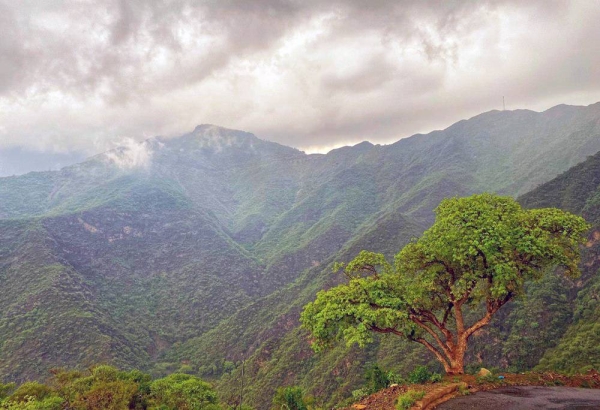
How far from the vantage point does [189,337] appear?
105375mm

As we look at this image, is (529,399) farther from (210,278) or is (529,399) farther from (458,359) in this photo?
(210,278)

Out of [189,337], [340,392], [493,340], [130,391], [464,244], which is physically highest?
[464,244]

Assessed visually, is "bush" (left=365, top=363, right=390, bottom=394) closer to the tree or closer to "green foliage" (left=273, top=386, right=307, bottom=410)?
the tree

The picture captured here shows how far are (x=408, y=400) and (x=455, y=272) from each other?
730 centimetres

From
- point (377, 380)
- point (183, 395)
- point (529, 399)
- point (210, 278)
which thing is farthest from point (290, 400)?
point (210, 278)

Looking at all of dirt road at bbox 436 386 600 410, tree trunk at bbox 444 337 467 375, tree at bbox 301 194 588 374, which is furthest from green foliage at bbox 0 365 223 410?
dirt road at bbox 436 386 600 410

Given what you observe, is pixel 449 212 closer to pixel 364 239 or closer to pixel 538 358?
pixel 538 358

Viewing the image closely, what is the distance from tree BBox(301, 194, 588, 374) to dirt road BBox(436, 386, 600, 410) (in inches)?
112

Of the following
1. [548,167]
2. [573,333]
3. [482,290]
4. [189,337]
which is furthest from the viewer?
[548,167]

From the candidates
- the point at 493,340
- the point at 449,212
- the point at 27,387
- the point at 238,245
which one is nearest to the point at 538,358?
the point at 493,340

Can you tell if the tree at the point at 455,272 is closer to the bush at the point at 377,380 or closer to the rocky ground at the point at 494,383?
the rocky ground at the point at 494,383

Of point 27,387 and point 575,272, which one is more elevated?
point 575,272

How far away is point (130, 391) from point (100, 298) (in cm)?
9165

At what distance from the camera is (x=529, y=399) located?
41.1 ft
